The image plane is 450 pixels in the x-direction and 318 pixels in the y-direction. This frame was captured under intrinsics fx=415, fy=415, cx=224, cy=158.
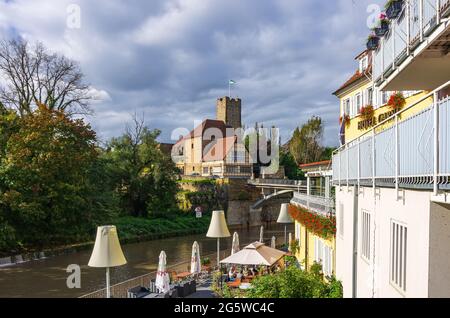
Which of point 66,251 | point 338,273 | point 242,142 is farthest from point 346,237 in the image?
point 242,142

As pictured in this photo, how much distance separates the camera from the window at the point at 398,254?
16.6 feet

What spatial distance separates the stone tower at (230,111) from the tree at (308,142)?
1275 inches

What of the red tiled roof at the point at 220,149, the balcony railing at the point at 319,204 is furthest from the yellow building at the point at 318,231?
the red tiled roof at the point at 220,149

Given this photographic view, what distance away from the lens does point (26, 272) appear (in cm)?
2428

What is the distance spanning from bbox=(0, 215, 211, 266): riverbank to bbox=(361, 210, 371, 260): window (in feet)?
82.2

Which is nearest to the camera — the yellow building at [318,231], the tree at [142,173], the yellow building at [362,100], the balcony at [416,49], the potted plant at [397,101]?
the balcony at [416,49]

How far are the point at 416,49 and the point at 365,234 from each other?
3667 millimetres

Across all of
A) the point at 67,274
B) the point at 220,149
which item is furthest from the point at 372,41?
the point at 220,149

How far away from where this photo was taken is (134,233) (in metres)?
39.7

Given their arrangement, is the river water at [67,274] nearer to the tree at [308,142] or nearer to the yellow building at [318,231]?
the yellow building at [318,231]

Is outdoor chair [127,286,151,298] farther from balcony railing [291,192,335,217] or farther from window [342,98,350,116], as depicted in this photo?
window [342,98,350,116]

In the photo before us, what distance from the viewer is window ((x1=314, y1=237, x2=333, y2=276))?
13586mm
